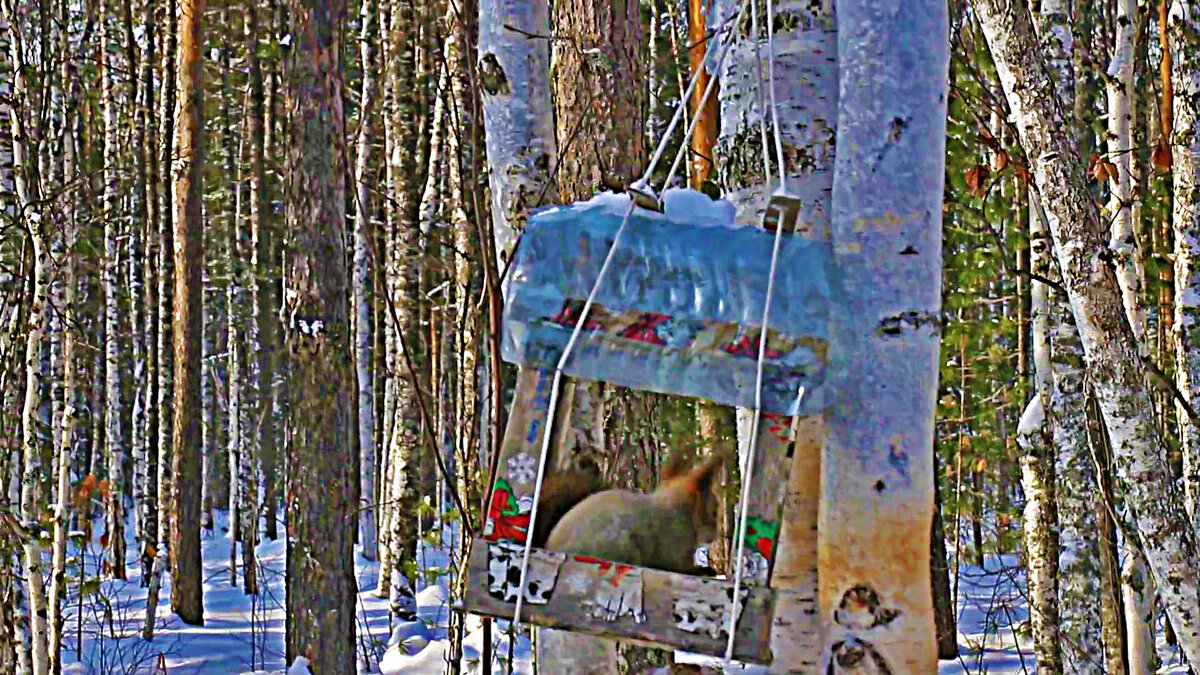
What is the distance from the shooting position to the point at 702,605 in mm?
2121

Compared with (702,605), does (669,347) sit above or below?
above

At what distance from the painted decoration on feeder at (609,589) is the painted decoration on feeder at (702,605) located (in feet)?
0.21

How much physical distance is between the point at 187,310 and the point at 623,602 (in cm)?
1018

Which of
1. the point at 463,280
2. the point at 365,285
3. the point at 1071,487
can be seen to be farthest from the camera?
the point at 365,285

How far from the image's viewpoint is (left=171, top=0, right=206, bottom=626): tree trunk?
11.5 meters

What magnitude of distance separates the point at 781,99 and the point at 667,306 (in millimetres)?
601

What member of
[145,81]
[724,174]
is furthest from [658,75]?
[724,174]

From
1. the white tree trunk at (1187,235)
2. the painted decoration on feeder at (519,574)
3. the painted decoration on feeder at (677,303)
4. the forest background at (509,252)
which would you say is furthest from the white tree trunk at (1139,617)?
the painted decoration on feeder at (519,574)

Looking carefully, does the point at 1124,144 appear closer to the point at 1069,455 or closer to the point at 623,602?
the point at 1069,455

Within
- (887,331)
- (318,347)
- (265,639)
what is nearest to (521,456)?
(887,331)

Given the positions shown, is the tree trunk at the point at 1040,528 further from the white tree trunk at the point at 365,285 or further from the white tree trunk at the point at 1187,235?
the white tree trunk at the point at 365,285

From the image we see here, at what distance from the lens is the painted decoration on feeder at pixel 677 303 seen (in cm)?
212

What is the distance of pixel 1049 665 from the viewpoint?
6.99 m

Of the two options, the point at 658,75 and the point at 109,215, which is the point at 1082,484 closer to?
the point at 109,215
